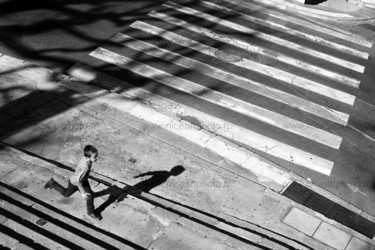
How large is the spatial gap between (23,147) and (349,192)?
9225 millimetres

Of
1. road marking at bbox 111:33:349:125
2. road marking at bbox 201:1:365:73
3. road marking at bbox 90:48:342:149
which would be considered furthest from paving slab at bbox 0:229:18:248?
road marking at bbox 201:1:365:73

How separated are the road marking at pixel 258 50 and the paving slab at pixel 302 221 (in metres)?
7.17

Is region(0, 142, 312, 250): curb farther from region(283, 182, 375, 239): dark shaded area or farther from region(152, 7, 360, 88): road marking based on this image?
region(152, 7, 360, 88): road marking

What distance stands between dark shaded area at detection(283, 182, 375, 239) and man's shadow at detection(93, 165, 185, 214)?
3197 millimetres

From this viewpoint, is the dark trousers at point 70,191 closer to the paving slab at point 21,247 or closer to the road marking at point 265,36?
the paving slab at point 21,247

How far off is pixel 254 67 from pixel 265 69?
0.41 m

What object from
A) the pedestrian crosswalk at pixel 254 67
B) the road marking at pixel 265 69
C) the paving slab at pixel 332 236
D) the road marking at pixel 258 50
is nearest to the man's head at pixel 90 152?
the paving slab at pixel 332 236

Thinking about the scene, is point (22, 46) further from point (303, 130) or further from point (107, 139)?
point (303, 130)

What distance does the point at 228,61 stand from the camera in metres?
18.0

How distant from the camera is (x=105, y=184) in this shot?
37.8ft

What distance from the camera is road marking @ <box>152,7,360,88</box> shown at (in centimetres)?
1797

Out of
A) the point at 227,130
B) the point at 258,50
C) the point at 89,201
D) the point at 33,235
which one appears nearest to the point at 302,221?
the point at 227,130

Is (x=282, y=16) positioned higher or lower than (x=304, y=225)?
higher

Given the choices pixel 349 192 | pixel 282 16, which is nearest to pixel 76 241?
pixel 349 192
